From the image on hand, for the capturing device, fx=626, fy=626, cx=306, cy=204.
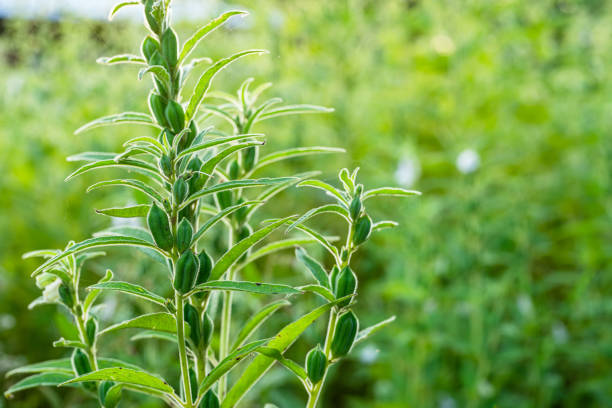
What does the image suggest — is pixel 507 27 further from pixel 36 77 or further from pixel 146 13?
pixel 146 13

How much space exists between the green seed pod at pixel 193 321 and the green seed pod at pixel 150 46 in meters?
0.15

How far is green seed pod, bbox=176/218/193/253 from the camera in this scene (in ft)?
1.09

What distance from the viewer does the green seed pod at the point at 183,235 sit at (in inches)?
13.1

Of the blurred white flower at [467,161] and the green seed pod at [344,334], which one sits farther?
the blurred white flower at [467,161]

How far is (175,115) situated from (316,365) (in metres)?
0.17

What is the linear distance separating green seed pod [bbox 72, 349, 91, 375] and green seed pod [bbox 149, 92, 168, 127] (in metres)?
0.15

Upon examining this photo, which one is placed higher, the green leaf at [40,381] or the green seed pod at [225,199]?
the green seed pod at [225,199]

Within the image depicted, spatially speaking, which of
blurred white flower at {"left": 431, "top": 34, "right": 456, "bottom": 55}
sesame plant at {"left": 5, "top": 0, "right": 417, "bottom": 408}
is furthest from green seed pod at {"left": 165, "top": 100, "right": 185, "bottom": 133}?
blurred white flower at {"left": 431, "top": 34, "right": 456, "bottom": 55}

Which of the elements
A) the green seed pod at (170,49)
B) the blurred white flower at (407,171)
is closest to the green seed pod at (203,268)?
the green seed pod at (170,49)

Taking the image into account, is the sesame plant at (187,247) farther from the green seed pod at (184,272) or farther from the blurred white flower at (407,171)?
the blurred white flower at (407,171)

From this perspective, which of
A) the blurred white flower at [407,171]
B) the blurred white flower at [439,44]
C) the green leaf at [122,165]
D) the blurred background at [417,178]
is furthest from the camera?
the blurred white flower at [439,44]

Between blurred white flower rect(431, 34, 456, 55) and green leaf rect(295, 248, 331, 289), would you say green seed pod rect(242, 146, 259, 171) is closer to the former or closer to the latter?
green leaf rect(295, 248, 331, 289)

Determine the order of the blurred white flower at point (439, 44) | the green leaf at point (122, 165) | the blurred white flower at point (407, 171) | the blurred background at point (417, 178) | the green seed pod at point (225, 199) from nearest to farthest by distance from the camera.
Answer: the green leaf at point (122, 165) < the green seed pod at point (225, 199) < the blurred background at point (417, 178) < the blurred white flower at point (407, 171) < the blurred white flower at point (439, 44)

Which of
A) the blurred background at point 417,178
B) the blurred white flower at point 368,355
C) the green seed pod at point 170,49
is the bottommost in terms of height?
the blurred white flower at point 368,355
